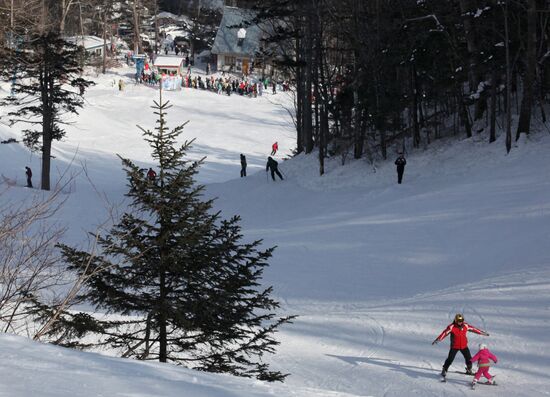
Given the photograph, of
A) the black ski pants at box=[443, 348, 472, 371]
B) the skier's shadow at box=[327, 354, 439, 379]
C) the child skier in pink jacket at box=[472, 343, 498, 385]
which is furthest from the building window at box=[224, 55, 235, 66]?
the child skier in pink jacket at box=[472, 343, 498, 385]

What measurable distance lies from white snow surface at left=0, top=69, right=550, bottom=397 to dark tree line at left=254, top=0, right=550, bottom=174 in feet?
5.58

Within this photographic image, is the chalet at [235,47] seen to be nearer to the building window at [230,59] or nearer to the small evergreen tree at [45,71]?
the building window at [230,59]

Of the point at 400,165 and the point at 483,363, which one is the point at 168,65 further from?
the point at 483,363

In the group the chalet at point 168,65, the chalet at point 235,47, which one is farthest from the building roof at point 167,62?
the chalet at point 235,47

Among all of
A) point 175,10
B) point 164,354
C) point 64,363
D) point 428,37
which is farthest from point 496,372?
point 175,10

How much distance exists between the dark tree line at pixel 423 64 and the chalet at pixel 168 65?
1391 inches

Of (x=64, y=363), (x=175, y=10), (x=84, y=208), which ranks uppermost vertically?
(x=175, y=10)

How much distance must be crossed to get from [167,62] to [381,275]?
52116 mm

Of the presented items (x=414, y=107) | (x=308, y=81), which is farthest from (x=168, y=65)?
(x=414, y=107)

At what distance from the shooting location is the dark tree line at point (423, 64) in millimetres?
22922

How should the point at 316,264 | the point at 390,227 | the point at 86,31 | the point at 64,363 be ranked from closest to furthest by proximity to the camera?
the point at 64,363, the point at 316,264, the point at 390,227, the point at 86,31

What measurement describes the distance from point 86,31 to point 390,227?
6704cm

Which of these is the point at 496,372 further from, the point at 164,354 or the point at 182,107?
the point at 182,107

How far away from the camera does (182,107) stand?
180 feet
